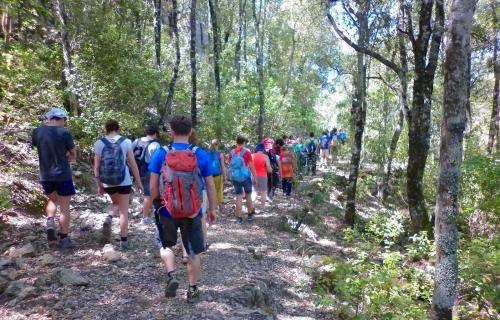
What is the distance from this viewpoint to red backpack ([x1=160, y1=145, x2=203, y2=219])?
13.9 ft

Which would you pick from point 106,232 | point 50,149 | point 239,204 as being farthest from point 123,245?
point 239,204

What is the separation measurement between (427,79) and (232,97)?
11.1 m

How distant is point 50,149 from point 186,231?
264 centimetres

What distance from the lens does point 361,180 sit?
62.2ft

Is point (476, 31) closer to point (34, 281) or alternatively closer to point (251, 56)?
point (34, 281)

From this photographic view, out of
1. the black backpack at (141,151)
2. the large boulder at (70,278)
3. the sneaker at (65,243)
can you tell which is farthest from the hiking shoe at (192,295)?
the black backpack at (141,151)

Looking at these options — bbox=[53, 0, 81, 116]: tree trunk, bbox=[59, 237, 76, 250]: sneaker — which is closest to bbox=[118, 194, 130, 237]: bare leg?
bbox=[59, 237, 76, 250]: sneaker

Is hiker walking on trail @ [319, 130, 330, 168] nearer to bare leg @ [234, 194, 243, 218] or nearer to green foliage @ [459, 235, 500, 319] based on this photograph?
bare leg @ [234, 194, 243, 218]

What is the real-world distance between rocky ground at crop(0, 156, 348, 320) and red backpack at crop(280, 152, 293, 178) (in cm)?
358

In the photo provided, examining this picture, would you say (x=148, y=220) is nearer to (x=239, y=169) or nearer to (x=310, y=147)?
(x=239, y=169)

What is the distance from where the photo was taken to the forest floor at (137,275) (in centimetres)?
458

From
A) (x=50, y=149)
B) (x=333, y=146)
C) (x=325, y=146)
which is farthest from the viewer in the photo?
(x=333, y=146)

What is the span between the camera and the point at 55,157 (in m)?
5.83

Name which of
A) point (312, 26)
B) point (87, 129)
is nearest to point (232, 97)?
point (87, 129)
